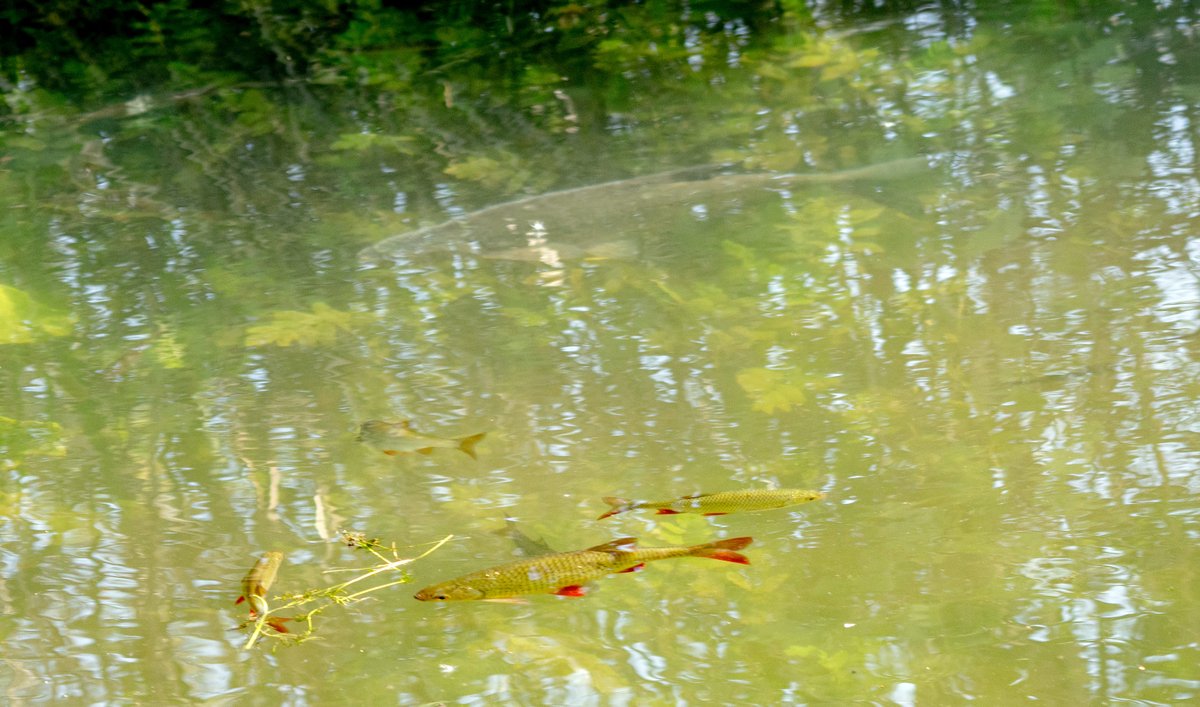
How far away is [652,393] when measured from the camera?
3209mm

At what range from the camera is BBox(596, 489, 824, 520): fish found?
244 centimetres

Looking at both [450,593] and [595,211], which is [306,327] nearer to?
[595,211]

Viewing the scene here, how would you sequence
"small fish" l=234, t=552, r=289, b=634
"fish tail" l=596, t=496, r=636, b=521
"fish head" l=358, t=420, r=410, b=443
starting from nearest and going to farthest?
1. "small fish" l=234, t=552, r=289, b=634
2. "fish tail" l=596, t=496, r=636, b=521
3. "fish head" l=358, t=420, r=410, b=443

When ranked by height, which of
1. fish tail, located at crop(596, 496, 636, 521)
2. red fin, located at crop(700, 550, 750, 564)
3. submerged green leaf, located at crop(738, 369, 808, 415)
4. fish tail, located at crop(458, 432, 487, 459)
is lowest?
submerged green leaf, located at crop(738, 369, 808, 415)

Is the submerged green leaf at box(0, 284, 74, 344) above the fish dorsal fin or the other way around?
above

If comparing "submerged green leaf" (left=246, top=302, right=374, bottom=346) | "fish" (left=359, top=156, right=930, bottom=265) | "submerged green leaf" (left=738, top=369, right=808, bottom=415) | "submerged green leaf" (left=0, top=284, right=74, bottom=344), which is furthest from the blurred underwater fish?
"submerged green leaf" (left=0, top=284, right=74, bottom=344)

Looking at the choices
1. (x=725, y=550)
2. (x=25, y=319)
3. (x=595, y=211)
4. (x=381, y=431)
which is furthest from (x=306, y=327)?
(x=725, y=550)

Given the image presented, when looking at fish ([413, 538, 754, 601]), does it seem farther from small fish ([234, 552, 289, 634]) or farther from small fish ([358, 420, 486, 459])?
small fish ([358, 420, 486, 459])

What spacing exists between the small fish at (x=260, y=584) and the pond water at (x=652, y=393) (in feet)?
0.18

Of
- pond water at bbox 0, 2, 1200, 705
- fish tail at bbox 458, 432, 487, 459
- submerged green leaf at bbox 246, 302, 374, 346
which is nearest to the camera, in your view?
pond water at bbox 0, 2, 1200, 705

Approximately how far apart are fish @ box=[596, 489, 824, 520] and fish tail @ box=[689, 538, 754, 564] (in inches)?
3.7

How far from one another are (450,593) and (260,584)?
0.45 m

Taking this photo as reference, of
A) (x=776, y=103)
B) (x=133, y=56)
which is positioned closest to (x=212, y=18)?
(x=133, y=56)

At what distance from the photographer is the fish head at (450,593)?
2.30 metres
